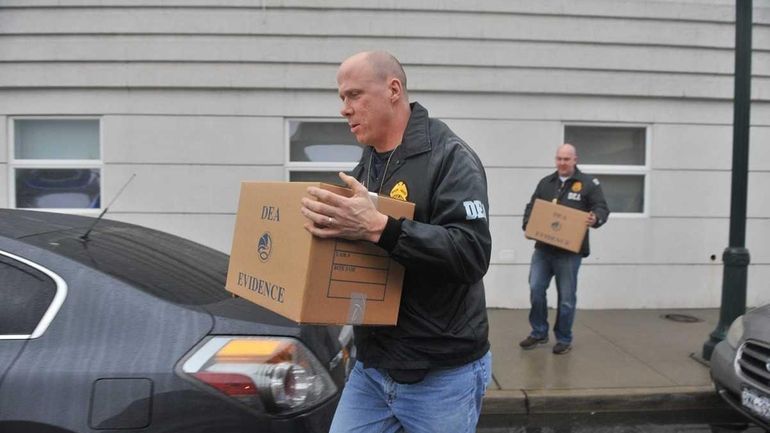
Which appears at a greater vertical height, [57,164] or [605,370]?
[57,164]

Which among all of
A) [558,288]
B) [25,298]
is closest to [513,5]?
[558,288]

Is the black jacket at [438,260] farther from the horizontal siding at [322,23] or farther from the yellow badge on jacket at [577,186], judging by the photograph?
the horizontal siding at [322,23]

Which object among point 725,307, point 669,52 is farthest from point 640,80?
point 725,307

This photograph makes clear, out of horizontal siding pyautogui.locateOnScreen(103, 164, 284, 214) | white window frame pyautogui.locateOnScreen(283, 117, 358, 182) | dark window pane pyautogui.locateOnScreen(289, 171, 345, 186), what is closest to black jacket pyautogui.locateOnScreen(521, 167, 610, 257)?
white window frame pyautogui.locateOnScreen(283, 117, 358, 182)

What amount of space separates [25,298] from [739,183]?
16.4ft

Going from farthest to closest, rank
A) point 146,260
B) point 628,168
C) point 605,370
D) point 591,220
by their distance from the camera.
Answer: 1. point 628,168
2. point 591,220
3. point 605,370
4. point 146,260

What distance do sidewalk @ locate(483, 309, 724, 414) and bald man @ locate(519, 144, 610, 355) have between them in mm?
187

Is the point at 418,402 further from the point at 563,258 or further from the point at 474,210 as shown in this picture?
the point at 563,258

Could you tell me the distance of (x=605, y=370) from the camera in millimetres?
4379

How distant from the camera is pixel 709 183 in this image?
21.3ft

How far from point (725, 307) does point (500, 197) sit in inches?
96.8

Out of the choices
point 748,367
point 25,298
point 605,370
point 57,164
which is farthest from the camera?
Answer: point 57,164

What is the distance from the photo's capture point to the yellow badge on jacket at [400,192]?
162cm

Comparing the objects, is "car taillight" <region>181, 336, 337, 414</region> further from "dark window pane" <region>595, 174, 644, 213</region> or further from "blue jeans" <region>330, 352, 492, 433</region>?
"dark window pane" <region>595, 174, 644, 213</region>
